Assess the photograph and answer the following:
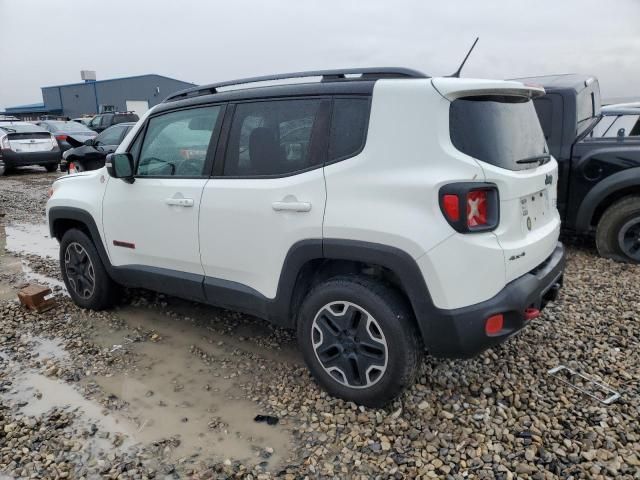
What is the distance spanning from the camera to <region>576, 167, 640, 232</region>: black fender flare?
4980 millimetres

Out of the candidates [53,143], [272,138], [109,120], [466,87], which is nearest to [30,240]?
[272,138]

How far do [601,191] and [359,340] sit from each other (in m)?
3.70

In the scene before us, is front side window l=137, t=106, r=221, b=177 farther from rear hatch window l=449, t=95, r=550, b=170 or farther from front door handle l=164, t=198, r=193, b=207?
rear hatch window l=449, t=95, r=550, b=170

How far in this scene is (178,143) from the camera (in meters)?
A: 3.65

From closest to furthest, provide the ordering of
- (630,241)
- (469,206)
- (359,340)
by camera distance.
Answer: (469,206) < (359,340) < (630,241)

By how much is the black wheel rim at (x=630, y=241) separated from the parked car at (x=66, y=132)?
14612 mm

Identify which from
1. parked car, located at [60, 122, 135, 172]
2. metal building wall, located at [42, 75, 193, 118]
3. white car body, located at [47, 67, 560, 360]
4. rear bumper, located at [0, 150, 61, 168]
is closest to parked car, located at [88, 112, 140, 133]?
rear bumper, located at [0, 150, 61, 168]

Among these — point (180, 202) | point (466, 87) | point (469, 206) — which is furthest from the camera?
point (180, 202)

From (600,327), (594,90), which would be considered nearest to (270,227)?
(600,327)

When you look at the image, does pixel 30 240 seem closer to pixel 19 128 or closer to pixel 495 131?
pixel 495 131

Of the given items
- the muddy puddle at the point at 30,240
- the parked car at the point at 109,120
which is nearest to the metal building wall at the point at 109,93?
the parked car at the point at 109,120

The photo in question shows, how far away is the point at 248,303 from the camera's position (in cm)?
324

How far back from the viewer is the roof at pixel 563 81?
5419 millimetres

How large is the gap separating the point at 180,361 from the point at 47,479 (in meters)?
1.22
